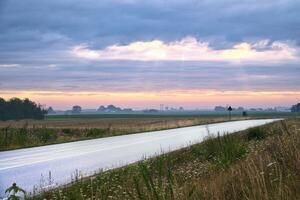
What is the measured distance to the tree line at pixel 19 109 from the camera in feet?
531

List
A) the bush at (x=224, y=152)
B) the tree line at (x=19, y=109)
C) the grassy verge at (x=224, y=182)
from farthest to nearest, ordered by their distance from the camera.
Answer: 1. the tree line at (x=19, y=109)
2. the bush at (x=224, y=152)
3. the grassy verge at (x=224, y=182)

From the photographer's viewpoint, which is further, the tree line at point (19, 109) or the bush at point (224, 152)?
the tree line at point (19, 109)

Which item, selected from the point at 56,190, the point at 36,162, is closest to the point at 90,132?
the point at 36,162

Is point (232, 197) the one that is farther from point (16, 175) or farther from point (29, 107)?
point (29, 107)

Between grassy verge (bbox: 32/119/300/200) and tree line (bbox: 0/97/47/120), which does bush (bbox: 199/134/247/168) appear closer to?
grassy verge (bbox: 32/119/300/200)

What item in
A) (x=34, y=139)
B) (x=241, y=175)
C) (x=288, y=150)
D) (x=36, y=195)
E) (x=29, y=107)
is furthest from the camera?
(x=29, y=107)

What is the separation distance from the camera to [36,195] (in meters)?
11.3

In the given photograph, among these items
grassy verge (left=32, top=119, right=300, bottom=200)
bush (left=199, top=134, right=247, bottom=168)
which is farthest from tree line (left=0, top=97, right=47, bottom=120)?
grassy verge (left=32, top=119, right=300, bottom=200)

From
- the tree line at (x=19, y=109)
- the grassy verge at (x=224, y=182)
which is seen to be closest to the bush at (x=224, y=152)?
the grassy verge at (x=224, y=182)

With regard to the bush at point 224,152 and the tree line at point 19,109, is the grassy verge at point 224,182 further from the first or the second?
the tree line at point 19,109

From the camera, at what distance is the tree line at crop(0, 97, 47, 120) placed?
16188cm

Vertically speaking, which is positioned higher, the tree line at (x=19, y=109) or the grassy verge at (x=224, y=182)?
the tree line at (x=19, y=109)

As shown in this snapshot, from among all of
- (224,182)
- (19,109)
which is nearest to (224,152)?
(224,182)

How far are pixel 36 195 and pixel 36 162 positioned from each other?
8512 mm
